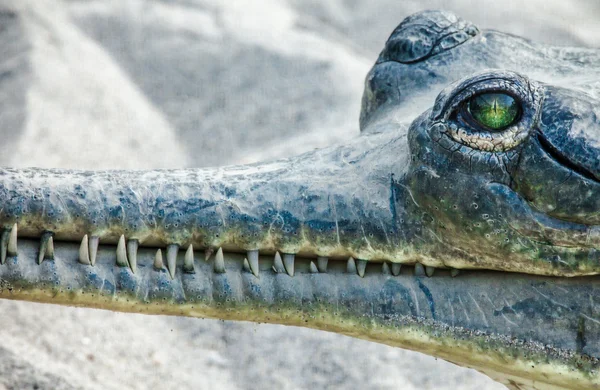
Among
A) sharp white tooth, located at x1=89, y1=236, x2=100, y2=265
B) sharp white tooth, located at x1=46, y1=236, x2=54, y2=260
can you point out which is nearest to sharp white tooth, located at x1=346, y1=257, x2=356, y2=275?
sharp white tooth, located at x1=89, y1=236, x2=100, y2=265

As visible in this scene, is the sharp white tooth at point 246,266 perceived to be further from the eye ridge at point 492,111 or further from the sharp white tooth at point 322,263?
the eye ridge at point 492,111

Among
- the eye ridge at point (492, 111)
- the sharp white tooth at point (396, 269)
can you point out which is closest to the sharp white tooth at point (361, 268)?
the sharp white tooth at point (396, 269)

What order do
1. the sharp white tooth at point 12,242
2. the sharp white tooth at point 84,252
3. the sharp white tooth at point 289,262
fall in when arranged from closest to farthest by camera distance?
1. the sharp white tooth at point 12,242
2. the sharp white tooth at point 84,252
3. the sharp white tooth at point 289,262

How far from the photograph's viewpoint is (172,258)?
10.1 ft

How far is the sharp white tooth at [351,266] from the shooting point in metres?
3.24

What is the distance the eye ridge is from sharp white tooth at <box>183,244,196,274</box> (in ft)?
3.40

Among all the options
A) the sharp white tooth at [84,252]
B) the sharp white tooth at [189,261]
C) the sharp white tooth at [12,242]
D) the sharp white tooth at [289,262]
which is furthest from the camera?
the sharp white tooth at [289,262]

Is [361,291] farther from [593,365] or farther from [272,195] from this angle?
[593,365]

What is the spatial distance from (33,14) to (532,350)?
5669mm

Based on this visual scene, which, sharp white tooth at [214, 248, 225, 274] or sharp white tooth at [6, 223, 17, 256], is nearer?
sharp white tooth at [6, 223, 17, 256]

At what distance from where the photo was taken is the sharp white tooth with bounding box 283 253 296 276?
125 inches

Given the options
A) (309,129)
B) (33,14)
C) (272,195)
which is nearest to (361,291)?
(272,195)

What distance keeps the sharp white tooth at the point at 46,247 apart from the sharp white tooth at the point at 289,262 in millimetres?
786

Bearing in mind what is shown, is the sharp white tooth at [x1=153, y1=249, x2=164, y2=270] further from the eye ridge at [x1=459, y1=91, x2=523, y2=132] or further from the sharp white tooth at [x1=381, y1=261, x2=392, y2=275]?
the eye ridge at [x1=459, y1=91, x2=523, y2=132]
